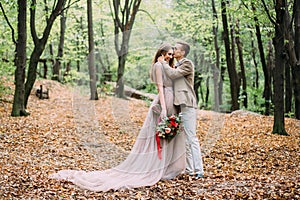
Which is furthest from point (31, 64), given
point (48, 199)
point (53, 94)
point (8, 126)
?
point (48, 199)

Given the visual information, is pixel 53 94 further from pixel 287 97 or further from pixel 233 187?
pixel 233 187

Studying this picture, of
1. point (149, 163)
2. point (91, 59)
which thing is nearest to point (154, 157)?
point (149, 163)

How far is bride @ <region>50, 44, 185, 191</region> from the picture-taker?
6332 mm

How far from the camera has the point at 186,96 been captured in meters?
6.46

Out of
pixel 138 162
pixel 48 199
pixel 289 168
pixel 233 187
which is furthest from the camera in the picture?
pixel 289 168

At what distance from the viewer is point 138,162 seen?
21.5 ft

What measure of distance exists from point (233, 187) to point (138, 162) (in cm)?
170

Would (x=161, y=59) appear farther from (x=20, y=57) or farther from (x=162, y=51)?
(x=20, y=57)

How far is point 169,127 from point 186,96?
0.62 metres

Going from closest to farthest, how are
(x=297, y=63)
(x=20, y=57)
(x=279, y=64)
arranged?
(x=279, y=64) < (x=20, y=57) < (x=297, y=63)

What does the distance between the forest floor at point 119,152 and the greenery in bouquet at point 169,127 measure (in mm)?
794

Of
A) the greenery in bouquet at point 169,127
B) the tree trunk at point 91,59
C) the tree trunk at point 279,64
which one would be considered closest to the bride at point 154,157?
the greenery in bouquet at point 169,127

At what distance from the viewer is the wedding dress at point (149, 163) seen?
20.5 feet

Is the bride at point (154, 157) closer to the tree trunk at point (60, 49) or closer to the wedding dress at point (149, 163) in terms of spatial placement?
the wedding dress at point (149, 163)
